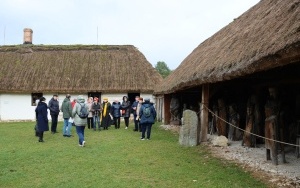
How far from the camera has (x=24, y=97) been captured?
84.1 feet

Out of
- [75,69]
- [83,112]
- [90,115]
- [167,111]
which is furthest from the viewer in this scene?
[75,69]

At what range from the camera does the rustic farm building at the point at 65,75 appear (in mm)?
25359

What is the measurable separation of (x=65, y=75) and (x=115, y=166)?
19.0m

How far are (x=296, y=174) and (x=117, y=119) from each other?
11633mm

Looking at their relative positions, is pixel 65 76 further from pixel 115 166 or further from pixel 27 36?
pixel 115 166

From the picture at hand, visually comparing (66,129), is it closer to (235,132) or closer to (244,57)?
(235,132)

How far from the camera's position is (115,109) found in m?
17.1

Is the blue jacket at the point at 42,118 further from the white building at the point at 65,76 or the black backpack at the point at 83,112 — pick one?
the white building at the point at 65,76

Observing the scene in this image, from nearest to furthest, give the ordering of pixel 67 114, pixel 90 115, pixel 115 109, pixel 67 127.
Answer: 1. pixel 67 114
2. pixel 67 127
3. pixel 90 115
4. pixel 115 109

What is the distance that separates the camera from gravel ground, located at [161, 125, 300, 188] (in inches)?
269

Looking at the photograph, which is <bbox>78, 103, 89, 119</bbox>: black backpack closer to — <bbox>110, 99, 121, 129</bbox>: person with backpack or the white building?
<bbox>110, 99, 121, 129</bbox>: person with backpack

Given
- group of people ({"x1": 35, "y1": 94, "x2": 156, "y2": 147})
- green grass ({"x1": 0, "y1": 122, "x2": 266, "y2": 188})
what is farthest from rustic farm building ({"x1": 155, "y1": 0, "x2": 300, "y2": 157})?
green grass ({"x1": 0, "y1": 122, "x2": 266, "y2": 188})

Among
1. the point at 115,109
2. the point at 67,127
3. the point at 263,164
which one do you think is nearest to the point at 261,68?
the point at 263,164

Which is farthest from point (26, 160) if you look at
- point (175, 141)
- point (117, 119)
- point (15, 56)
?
point (15, 56)
